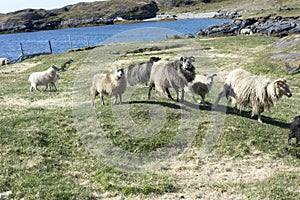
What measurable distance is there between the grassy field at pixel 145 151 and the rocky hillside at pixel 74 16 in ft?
467

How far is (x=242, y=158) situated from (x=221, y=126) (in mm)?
2087

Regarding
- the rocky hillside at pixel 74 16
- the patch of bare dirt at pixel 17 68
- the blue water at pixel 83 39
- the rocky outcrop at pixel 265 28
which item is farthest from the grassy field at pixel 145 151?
the rocky hillside at pixel 74 16

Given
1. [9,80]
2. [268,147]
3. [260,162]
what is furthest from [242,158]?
[9,80]

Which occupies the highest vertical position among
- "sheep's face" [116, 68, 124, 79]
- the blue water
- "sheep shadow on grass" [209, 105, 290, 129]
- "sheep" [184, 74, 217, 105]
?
"sheep's face" [116, 68, 124, 79]

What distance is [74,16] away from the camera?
17100cm

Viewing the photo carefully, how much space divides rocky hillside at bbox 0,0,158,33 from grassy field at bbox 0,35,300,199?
142283 mm

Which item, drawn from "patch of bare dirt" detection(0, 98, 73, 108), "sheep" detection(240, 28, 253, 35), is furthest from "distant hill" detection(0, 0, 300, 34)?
"patch of bare dirt" detection(0, 98, 73, 108)

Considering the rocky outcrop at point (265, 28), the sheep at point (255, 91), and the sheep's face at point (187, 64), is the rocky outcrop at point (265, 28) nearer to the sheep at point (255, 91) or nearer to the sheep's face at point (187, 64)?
the sheep at point (255, 91)

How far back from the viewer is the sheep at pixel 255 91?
11.9 m

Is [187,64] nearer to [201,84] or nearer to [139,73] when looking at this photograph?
[201,84]

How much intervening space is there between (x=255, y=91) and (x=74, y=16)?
169 meters

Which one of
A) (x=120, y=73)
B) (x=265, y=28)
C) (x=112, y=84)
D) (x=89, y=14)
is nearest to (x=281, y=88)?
(x=120, y=73)

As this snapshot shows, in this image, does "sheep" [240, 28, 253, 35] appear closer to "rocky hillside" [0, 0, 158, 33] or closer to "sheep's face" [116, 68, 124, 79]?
"sheep's face" [116, 68, 124, 79]

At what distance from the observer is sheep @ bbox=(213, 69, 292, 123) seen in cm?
1189
